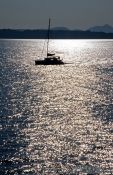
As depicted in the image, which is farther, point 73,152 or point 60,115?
point 60,115

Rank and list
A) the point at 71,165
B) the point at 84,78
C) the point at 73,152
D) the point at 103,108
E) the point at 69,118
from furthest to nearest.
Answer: the point at 84,78 → the point at 103,108 → the point at 69,118 → the point at 73,152 → the point at 71,165

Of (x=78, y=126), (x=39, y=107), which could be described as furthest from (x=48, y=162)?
(x=39, y=107)

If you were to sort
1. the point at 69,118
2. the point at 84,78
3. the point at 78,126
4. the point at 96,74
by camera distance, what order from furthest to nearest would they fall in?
the point at 96,74, the point at 84,78, the point at 69,118, the point at 78,126

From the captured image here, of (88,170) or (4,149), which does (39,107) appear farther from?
(88,170)

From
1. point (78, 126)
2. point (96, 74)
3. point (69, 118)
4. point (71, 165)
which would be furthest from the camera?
point (96, 74)

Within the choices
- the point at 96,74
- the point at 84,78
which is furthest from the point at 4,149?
the point at 96,74

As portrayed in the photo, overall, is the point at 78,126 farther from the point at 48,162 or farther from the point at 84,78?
the point at 84,78

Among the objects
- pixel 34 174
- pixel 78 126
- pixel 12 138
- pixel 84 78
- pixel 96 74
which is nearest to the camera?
pixel 34 174

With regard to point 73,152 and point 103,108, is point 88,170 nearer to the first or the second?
point 73,152

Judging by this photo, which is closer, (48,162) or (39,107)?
(48,162)

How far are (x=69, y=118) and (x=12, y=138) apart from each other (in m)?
18.5

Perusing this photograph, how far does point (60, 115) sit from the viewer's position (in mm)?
87875

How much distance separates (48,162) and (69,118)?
1106 inches

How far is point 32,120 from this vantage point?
8256 cm
